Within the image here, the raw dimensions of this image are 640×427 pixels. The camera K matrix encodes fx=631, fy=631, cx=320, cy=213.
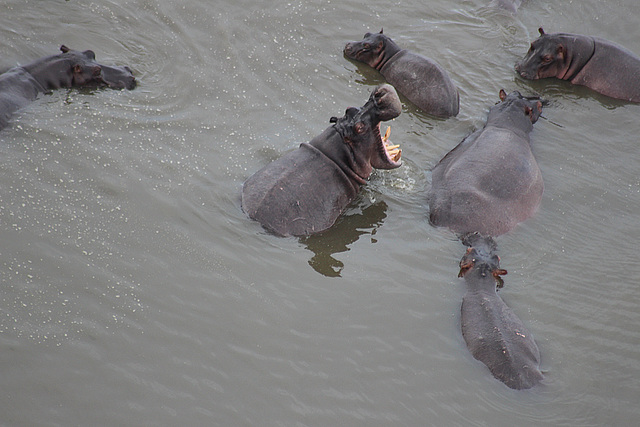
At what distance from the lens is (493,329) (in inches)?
213

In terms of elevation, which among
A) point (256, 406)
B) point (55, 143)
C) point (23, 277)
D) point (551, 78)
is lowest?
point (256, 406)

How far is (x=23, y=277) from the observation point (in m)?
5.32

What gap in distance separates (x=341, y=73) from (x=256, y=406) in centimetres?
619

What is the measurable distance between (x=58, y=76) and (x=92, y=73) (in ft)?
1.38

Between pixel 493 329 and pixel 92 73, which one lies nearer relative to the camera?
pixel 493 329

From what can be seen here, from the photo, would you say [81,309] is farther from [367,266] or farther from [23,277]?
[367,266]

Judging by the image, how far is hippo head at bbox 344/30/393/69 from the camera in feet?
32.4

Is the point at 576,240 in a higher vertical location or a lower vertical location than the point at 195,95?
lower

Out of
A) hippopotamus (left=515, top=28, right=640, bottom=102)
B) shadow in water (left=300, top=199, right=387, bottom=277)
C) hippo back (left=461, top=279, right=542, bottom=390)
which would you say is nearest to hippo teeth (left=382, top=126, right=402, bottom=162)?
shadow in water (left=300, top=199, right=387, bottom=277)

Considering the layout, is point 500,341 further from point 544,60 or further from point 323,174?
point 544,60

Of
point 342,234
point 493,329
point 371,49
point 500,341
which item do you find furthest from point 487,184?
point 371,49

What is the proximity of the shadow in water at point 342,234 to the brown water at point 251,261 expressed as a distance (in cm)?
2

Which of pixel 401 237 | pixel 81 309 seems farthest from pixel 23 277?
pixel 401 237

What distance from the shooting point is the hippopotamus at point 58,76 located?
765cm
